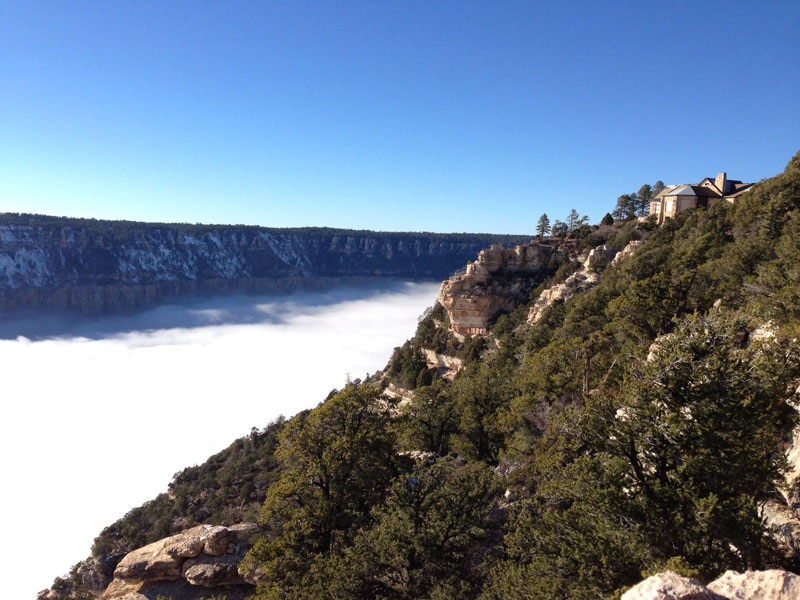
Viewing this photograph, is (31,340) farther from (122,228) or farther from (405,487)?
(405,487)

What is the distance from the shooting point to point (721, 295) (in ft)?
71.6

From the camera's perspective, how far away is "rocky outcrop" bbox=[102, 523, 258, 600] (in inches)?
713

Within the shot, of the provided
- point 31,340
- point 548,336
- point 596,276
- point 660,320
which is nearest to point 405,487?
point 660,320

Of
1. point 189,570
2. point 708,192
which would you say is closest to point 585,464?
point 189,570

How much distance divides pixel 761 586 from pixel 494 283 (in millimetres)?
54440

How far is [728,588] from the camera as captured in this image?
598cm

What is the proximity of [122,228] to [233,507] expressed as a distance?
7391 inches

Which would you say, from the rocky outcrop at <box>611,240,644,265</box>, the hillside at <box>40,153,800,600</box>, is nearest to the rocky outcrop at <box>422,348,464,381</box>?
the hillside at <box>40,153,800,600</box>

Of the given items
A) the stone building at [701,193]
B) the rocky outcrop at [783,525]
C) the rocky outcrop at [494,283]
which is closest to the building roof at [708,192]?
the stone building at [701,193]

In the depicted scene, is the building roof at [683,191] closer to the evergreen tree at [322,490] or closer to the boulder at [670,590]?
the evergreen tree at [322,490]

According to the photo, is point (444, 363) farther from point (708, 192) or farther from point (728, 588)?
point (728, 588)

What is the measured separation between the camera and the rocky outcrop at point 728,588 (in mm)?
5488

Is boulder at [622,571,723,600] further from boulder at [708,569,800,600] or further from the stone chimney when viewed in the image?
the stone chimney

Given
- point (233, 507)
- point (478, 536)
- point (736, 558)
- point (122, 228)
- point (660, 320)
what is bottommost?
point (233, 507)
